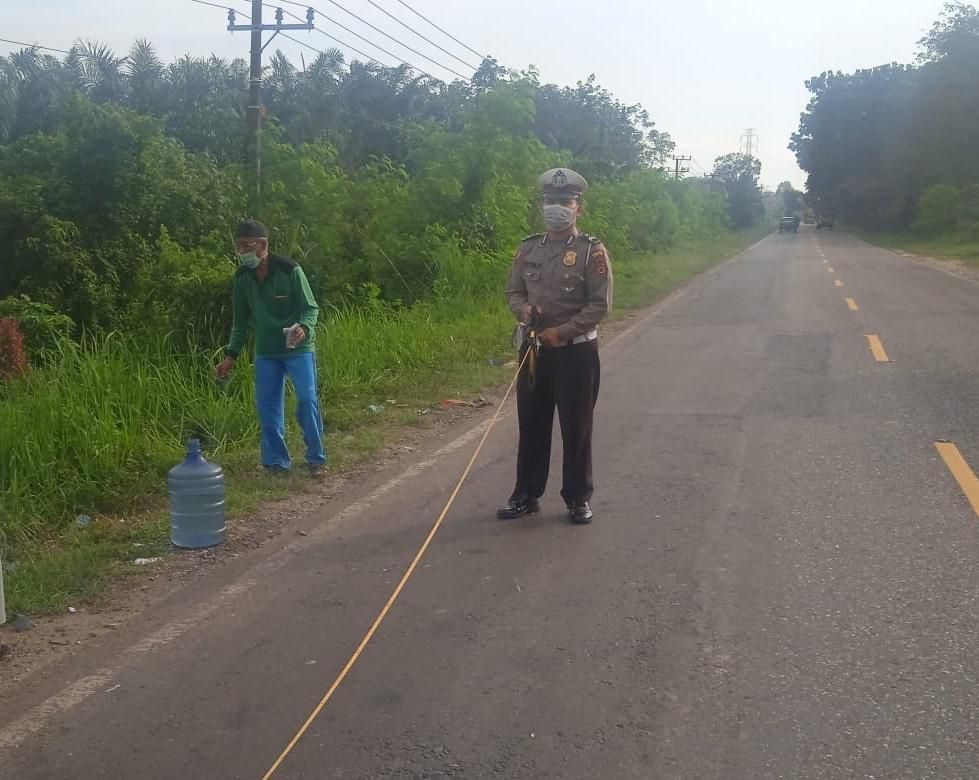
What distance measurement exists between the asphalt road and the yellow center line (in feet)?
0.23

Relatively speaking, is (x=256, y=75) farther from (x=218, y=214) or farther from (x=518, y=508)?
(x=518, y=508)

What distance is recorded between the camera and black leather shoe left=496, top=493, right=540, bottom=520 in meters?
5.93

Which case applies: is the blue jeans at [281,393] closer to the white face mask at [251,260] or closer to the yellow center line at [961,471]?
the white face mask at [251,260]

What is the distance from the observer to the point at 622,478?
6.78 metres

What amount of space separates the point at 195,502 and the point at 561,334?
7.01 ft

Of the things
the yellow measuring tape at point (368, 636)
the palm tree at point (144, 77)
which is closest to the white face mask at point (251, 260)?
the yellow measuring tape at point (368, 636)

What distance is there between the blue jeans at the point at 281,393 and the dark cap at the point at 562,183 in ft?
6.88

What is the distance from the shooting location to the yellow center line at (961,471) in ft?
20.2

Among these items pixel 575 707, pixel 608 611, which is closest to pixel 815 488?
pixel 608 611

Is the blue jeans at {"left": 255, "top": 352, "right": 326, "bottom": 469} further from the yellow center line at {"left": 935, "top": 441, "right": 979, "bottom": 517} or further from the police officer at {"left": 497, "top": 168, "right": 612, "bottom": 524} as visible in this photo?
the yellow center line at {"left": 935, "top": 441, "right": 979, "bottom": 517}

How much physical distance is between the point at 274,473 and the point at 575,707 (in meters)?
3.73

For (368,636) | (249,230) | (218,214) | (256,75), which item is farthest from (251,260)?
(256,75)

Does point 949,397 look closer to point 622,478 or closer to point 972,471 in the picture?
point 972,471

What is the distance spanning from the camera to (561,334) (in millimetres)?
5574
